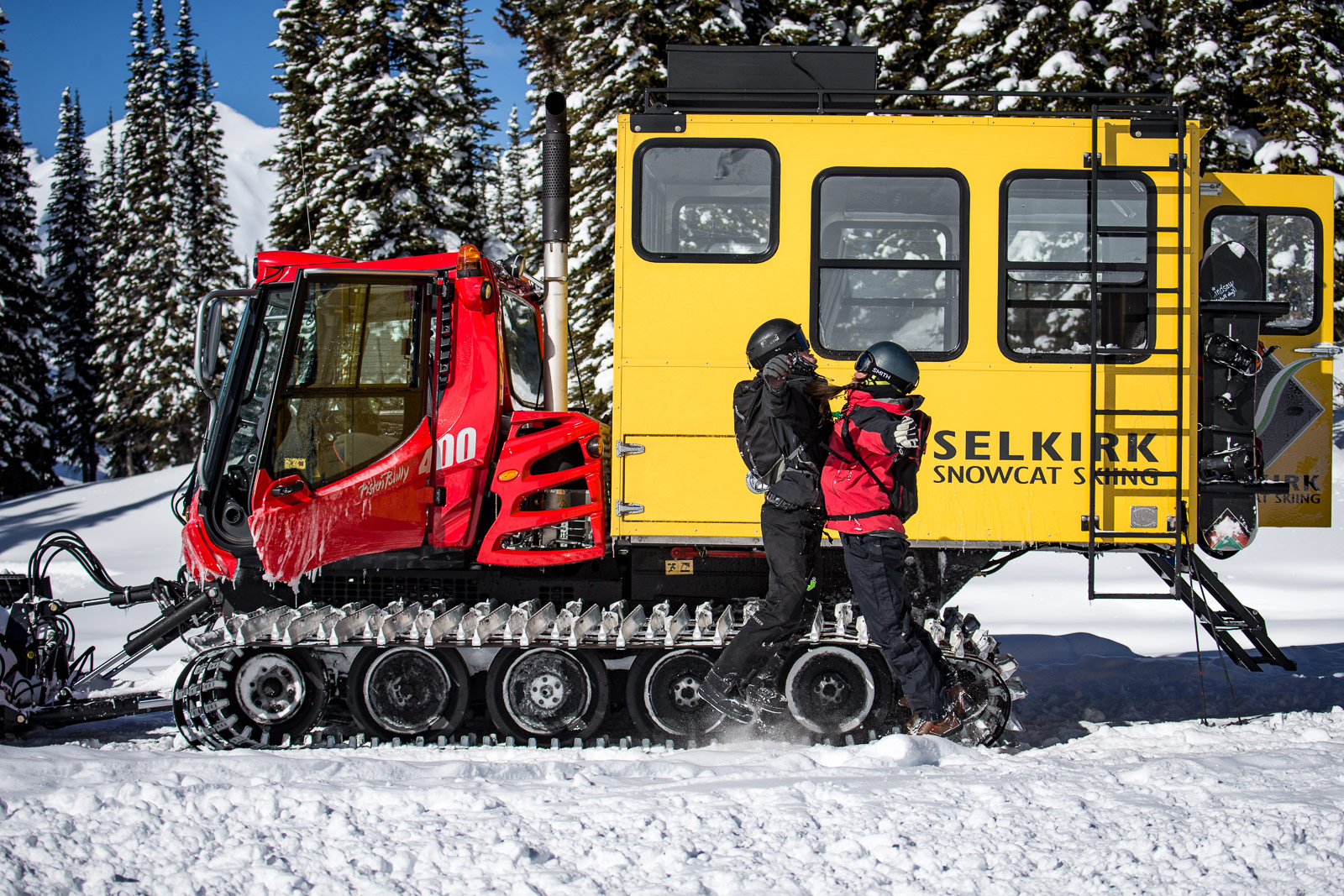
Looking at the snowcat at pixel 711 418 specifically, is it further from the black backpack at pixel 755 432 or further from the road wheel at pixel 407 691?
the black backpack at pixel 755 432

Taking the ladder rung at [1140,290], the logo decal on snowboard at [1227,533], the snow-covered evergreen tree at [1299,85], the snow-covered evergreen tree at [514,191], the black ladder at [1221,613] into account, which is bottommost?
the black ladder at [1221,613]

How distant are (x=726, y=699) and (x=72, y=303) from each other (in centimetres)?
4252

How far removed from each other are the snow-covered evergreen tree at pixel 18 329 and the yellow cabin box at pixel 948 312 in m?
29.5

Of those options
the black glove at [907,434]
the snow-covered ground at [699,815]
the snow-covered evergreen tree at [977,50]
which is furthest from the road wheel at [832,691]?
the snow-covered evergreen tree at [977,50]

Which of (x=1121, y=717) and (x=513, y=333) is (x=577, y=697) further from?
(x=1121, y=717)

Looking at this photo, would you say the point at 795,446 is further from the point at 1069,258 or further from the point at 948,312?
the point at 1069,258

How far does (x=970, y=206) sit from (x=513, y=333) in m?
2.89

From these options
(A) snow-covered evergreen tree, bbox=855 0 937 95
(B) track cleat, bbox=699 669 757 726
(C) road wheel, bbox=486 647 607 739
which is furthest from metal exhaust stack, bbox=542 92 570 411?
(A) snow-covered evergreen tree, bbox=855 0 937 95

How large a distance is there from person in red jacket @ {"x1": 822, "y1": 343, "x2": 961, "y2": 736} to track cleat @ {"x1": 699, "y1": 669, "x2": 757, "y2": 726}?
80cm

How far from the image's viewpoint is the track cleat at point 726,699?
5.18 meters

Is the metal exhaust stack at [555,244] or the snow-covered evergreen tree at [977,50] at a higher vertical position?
the snow-covered evergreen tree at [977,50]

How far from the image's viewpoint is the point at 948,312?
5.43 m

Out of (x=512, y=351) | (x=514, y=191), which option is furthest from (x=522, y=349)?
(x=514, y=191)

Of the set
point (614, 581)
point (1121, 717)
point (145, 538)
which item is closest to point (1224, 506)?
point (1121, 717)
